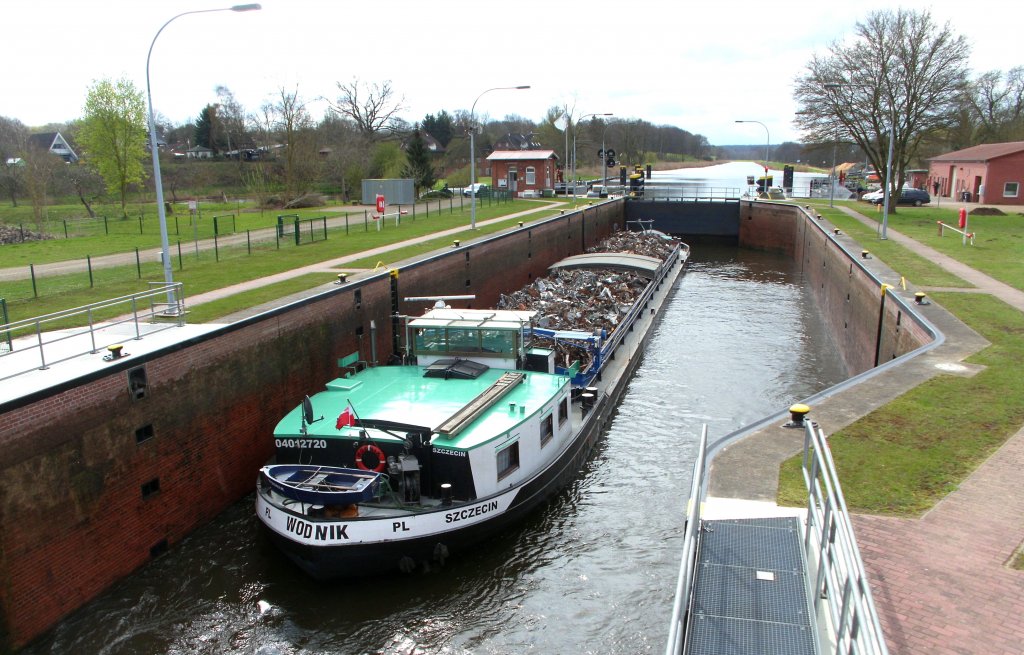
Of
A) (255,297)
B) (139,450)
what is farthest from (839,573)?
(255,297)

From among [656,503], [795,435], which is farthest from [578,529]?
[795,435]

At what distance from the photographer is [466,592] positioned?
13547 mm

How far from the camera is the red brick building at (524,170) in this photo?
243 feet

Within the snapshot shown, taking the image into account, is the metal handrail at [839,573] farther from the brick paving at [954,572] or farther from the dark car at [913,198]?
the dark car at [913,198]

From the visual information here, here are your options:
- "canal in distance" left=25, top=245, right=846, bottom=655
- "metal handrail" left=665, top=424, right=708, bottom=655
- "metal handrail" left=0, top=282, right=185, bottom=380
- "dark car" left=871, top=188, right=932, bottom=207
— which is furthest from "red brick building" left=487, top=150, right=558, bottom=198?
"metal handrail" left=665, top=424, right=708, bottom=655

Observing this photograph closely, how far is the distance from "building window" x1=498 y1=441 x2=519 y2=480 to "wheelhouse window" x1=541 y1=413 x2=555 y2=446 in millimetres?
1215

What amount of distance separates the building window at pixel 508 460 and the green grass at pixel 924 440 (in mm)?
5294

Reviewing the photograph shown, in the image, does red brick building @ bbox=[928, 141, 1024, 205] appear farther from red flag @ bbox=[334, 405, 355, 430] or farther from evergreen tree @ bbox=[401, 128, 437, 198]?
red flag @ bbox=[334, 405, 355, 430]

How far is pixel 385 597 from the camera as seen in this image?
43.5ft

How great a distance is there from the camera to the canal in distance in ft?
39.8

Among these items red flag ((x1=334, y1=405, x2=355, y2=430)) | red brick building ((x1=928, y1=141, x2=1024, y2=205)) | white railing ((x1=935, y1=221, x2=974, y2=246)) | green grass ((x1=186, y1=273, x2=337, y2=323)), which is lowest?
red flag ((x1=334, y1=405, x2=355, y2=430))

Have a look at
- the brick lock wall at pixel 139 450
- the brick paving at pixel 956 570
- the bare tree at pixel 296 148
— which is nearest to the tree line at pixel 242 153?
the bare tree at pixel 296 148

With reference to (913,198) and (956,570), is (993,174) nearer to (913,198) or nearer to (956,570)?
(913,198)

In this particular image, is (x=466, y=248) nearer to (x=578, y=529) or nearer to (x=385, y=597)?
(x=578, y=529)
